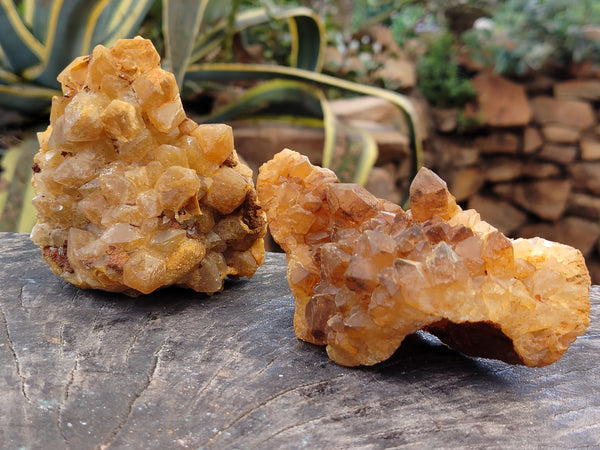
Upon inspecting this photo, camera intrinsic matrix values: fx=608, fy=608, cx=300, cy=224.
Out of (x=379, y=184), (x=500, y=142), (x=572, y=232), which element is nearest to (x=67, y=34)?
(x=379, y=184)

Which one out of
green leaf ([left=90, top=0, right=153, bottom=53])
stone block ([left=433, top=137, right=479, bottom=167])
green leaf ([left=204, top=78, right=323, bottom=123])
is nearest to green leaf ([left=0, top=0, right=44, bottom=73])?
green leaf ([left=90, top=0, right=153, bottom=53])

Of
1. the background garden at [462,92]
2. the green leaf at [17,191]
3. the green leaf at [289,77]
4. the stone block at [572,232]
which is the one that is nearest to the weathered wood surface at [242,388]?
the green leaf at [17,191]

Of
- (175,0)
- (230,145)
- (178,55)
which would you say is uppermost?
(175,0)

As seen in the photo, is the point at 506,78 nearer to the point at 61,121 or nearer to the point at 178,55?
the point at 178,55

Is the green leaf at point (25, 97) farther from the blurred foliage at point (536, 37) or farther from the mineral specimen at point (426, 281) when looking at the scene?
the blurred foliage at point (536, 37)

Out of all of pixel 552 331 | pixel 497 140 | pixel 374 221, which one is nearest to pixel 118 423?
pixel 374 221

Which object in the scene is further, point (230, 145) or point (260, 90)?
point (260, 90)
